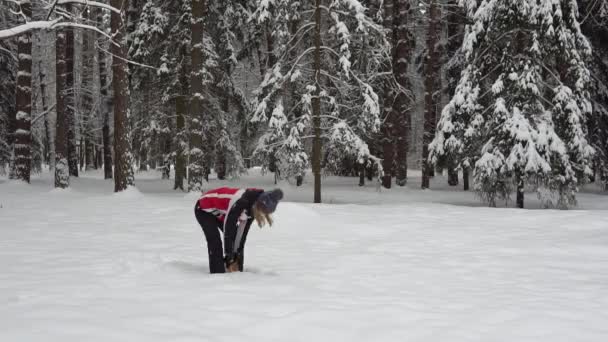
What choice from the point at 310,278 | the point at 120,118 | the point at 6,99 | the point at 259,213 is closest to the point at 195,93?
the point at 120,118

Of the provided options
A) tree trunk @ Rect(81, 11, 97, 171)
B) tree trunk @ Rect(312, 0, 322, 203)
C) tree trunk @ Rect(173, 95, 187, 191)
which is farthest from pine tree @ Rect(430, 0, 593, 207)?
tree trunk @ Rect(81, 11, 97, 171)

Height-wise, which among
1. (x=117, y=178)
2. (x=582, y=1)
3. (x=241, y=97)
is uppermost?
(x=582, y=1)

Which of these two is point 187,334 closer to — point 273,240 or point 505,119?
point 273,240

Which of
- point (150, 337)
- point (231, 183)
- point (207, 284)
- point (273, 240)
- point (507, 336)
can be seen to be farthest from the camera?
point (231, 183)

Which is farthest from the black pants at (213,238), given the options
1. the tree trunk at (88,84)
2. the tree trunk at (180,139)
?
the tree trunk at (88,84)

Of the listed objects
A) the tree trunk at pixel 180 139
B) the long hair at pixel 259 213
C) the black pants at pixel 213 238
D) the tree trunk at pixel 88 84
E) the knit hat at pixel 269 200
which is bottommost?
the black pants at pixel 213 238

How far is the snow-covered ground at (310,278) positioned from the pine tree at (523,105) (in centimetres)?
197

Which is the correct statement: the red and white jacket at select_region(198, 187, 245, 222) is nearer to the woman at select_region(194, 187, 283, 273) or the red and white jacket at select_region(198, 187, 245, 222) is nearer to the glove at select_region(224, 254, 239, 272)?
the woman at select_region(194, 187, 283, 273)

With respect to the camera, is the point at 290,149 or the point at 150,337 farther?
the point at 290,149

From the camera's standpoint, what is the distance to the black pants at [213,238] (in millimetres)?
5891

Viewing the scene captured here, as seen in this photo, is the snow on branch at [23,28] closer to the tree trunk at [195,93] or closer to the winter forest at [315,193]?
the winter forest at [315,193]

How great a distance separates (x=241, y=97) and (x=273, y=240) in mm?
12000

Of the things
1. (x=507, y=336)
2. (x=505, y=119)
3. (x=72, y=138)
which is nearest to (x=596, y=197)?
(x=505, y=119)

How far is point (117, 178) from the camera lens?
43.6ft
